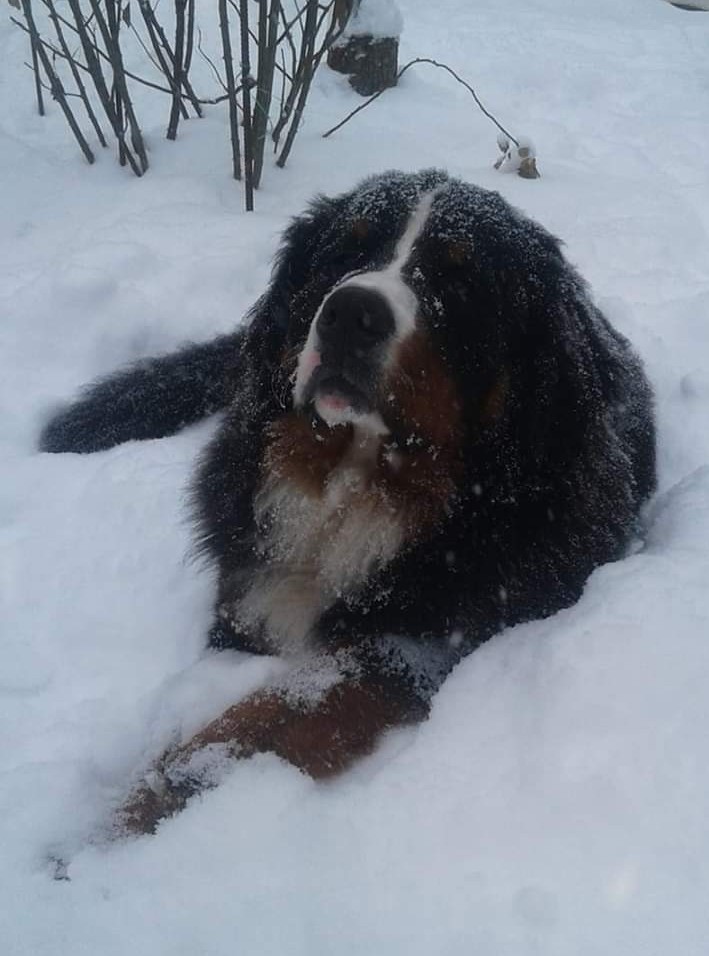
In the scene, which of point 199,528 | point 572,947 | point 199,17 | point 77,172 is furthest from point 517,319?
point 199,17

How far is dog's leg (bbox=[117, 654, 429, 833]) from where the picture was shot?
191 centimetres

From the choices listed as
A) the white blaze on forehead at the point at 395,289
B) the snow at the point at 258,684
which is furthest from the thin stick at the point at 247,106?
the white blaze on forehead at the point at 395,289

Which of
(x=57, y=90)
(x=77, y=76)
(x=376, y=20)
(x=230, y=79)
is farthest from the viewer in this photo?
(x=376, y=20)

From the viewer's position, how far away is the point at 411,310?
2068mm

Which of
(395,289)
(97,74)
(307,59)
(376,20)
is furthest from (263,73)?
(395,289)

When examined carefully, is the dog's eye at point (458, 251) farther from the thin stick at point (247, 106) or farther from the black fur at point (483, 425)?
the thin stick at point (247, 106)

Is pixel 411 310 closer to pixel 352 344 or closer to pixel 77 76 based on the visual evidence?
pixel 352 344

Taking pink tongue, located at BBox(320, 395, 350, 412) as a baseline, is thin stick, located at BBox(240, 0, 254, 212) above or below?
below

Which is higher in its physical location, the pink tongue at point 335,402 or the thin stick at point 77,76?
the pink tongue at point 335,402

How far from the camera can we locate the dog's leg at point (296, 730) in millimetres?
1914

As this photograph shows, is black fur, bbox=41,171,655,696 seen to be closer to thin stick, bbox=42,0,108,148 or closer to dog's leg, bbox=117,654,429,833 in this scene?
dog's leg, bbox=117,654,429,833

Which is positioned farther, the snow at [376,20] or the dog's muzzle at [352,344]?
the snow at [376,20]

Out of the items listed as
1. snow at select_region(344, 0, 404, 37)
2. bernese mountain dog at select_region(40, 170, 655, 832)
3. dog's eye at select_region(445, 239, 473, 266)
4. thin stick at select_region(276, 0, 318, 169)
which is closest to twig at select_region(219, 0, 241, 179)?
thin stick at select_region(276, 0, 318, 169)

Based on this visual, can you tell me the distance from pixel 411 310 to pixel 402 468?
42cm
